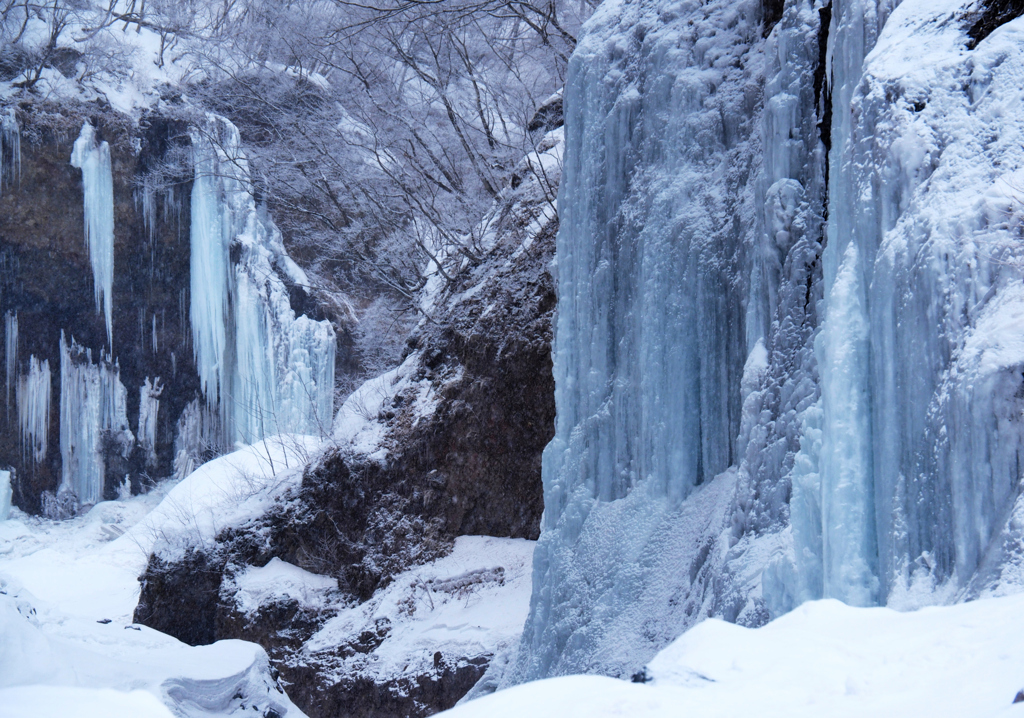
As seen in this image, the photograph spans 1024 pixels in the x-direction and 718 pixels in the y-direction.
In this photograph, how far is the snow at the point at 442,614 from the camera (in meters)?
9.73

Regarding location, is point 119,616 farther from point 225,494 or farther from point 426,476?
point 426,476

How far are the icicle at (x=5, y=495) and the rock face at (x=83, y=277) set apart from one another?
17 cm

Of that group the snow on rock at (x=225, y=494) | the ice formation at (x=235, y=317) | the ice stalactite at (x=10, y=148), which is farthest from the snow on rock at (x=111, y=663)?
the ice stalactite at (x=10, y=148)

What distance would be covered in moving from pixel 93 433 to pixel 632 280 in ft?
55.8

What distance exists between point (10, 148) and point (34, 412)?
19.1ft

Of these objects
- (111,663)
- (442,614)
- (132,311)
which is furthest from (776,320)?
(132,311)

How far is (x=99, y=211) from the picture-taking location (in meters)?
20.1

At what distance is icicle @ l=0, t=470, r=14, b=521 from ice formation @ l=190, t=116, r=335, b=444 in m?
4.49

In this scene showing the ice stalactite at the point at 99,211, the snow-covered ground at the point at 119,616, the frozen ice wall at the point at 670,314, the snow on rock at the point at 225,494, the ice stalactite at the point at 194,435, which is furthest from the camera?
the ice stalactite at the point at 194,435

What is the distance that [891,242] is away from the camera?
3.34 m

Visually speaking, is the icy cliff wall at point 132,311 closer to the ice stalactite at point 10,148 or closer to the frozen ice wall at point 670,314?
the ice stalactite at point 10,148

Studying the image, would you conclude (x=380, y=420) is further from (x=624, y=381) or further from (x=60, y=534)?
(x=60, y=534)

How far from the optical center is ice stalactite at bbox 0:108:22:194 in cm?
1938

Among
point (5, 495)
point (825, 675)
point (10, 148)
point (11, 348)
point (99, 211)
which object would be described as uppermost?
point (10, 148)
